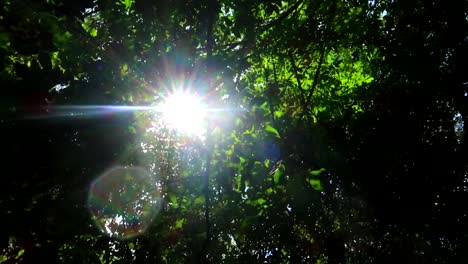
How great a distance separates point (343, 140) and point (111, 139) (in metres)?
5.57

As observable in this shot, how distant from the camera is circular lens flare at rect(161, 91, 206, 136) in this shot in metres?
3.73

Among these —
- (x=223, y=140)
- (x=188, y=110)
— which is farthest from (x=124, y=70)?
(x=223, y=140)

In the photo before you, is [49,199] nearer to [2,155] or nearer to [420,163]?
[2,155]

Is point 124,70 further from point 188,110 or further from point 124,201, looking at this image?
point 124,201

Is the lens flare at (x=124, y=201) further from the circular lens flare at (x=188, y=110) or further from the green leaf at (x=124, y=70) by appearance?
the green leaf at (x=124, y=70)

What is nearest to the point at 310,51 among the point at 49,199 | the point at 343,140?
the point at 343,140

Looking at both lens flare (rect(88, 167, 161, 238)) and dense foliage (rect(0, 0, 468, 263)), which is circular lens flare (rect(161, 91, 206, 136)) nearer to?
dense foliage (rect(0, 0, 468, 263))

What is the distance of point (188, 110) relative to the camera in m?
3.87

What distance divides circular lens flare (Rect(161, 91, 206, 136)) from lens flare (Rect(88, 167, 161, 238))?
738mm

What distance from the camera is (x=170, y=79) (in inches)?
152

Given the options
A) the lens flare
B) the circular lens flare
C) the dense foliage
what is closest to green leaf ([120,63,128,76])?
the dense foliage

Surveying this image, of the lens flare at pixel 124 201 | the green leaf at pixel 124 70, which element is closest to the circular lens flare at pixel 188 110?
the green leaf at pixel 124 70

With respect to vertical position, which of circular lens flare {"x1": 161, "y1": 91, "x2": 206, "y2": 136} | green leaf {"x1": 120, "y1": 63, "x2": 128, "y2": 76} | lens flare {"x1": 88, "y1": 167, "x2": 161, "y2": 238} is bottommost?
lens flare {"x1": 88, "y1": 167, "x2": 161, "y2": 238}

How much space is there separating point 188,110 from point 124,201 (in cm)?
118
